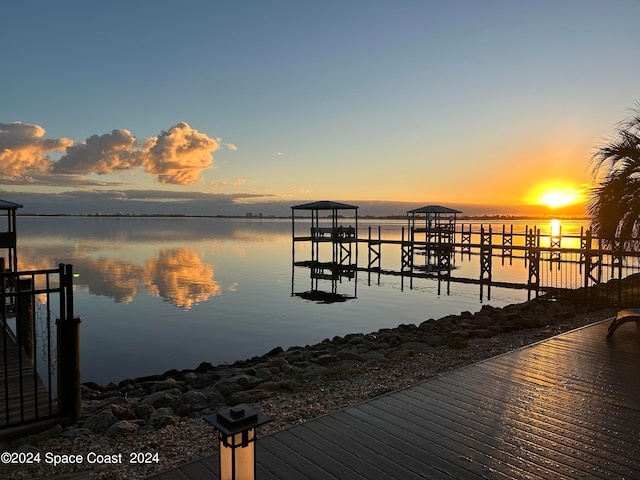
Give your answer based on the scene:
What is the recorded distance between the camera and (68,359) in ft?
16.4

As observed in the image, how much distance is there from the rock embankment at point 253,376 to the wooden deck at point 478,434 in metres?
2.34

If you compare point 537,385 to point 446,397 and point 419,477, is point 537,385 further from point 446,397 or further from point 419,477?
point 419,477

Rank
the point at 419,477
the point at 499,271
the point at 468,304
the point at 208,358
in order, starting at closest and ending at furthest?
the point at 419,477, the point at 208,358, the point at 468,304, the point at 499,271

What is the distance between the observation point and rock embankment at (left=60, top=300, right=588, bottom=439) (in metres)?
5.43

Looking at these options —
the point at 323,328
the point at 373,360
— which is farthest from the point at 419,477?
the point at 323,328

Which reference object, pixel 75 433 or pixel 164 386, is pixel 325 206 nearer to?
pixel 164 386

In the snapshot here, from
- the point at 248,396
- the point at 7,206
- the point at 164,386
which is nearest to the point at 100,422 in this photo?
the point at 248,396

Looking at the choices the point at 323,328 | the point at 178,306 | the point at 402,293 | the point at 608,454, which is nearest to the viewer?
the point at 608,454

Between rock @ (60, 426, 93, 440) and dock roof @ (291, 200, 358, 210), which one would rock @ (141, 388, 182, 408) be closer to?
rock @ (60, 426, 93, 440)

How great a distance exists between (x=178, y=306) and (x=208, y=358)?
6840 mm

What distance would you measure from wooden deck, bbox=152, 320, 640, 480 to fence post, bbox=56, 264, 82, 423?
99.1 inches

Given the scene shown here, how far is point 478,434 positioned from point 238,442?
239 cm

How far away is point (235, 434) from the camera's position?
2.34m

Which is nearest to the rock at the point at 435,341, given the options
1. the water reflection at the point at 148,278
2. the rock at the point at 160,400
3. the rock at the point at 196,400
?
the rock at the point at 196,400
